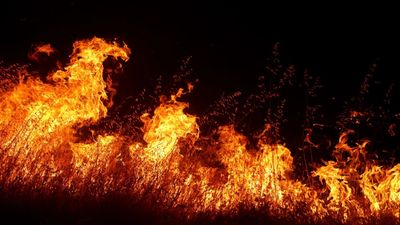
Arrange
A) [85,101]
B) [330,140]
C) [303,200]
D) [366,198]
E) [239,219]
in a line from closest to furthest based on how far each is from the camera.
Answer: [239,219], [303,200], [366,198], [85,101], [330,140]

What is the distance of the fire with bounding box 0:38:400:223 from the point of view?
5.56m

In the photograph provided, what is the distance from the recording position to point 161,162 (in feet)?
20.8

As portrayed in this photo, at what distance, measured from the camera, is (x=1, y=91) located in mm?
7980

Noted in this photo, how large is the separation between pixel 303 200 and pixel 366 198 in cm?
120

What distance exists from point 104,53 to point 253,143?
2.97 metres

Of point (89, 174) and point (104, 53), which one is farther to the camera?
point (104, 53)

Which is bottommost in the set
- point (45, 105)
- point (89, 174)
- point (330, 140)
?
point (89, 174)

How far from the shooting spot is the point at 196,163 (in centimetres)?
725

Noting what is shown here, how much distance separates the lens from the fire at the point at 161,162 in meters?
5.56

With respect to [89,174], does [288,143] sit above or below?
above

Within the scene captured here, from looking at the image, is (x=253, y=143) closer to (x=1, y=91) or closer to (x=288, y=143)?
(x=288, y=143)

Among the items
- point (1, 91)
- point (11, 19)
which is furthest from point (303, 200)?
point (11, 19)

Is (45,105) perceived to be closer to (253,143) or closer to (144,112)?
(144,112)

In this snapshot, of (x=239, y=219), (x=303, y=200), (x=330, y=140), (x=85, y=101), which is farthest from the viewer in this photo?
(x=330, y=140)
